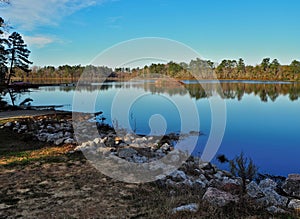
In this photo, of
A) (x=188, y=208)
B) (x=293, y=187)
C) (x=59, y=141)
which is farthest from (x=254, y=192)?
(x=59, y=141)

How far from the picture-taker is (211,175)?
5.62 metres

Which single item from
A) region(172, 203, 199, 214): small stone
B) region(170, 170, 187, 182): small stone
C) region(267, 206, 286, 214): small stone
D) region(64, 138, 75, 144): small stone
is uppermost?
region(64, 138, 75, 144): small stone

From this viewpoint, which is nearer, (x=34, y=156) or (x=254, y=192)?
(x=254, y=192)

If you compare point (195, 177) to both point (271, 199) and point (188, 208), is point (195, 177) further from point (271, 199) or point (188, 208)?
point (188, 208)

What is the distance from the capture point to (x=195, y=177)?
4.96 meters

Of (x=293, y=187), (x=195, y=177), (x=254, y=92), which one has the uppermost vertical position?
(x=254, y=92)

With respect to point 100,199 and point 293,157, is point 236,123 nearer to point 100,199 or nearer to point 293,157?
point 293,157

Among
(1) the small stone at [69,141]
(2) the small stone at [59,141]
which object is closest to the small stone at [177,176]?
(1) the small stone at [69,141]

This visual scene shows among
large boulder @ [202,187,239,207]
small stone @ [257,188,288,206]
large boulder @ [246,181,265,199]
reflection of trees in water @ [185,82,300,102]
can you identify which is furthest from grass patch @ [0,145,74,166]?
reflection of trees in water @ [185,82,300,102]

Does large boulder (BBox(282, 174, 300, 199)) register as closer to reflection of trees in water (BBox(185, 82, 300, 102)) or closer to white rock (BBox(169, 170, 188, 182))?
white rock (BBox(169, 170, 188, 182))

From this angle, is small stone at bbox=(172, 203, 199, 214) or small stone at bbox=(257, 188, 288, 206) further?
small stone at bbox=(257, 188, 288, 206)

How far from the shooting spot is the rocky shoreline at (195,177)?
3356mm

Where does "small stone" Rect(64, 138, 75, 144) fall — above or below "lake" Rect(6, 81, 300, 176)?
above

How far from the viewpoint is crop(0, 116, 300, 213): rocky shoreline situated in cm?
336
